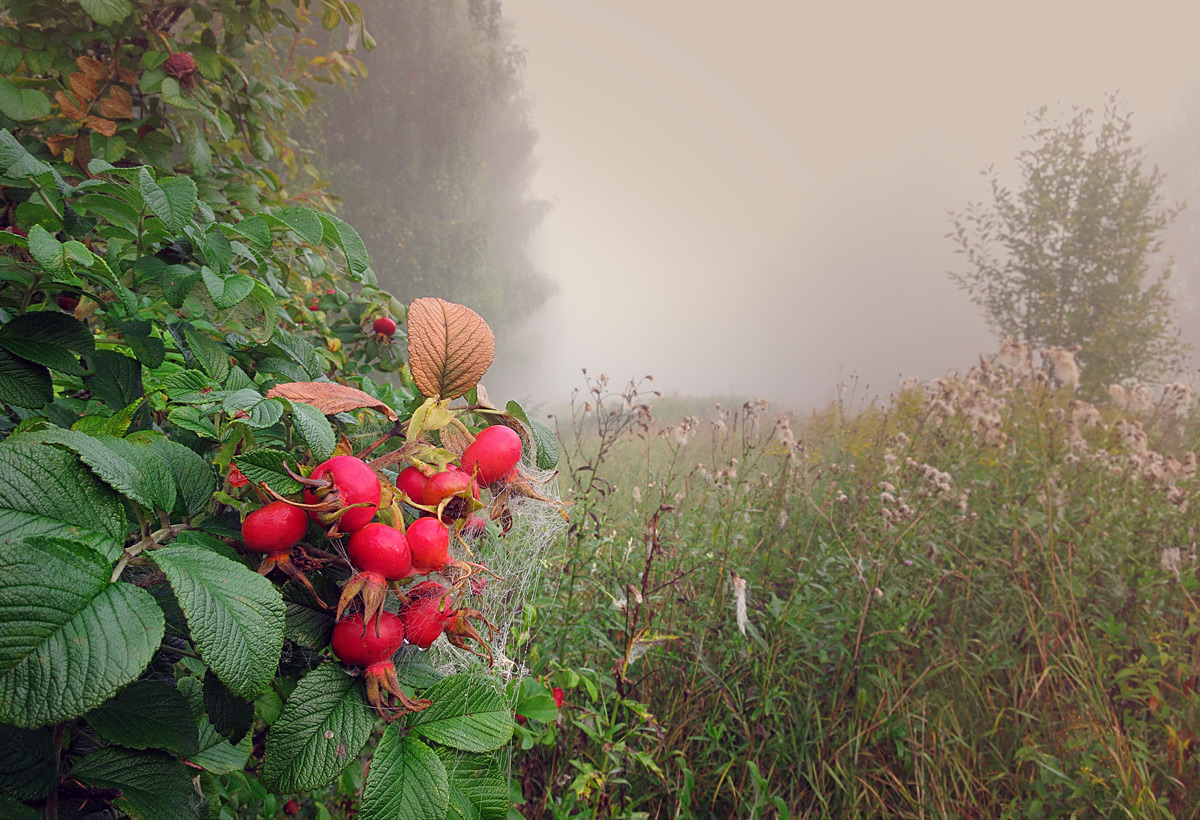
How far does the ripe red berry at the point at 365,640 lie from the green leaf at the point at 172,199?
382 millimetres

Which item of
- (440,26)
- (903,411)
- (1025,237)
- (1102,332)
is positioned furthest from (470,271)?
(1102,332)

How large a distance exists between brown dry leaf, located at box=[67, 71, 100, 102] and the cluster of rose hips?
92cm

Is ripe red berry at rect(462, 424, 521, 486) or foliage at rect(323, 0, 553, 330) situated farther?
foliage at rect(323, 0, 553, 330)

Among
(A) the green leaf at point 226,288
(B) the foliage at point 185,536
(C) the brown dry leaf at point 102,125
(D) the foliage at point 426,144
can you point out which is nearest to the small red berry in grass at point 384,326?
(B) the foliage at point 185,536

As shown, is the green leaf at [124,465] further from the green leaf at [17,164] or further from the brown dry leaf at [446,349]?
the green leaf at [17,164]

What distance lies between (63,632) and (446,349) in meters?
0.24

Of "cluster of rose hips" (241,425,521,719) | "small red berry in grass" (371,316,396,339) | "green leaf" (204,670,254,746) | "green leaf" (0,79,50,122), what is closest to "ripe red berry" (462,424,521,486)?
"cluster of rose hips" (241,425,521,719)

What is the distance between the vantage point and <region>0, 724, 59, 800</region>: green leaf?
30 centimetres

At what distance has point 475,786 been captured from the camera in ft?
1.08

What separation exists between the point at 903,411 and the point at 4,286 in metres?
3.81

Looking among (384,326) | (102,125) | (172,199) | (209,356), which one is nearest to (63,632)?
(209,356)

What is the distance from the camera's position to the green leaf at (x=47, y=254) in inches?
14.6

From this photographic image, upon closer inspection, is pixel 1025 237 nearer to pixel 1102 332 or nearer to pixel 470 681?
pixel 1102 332

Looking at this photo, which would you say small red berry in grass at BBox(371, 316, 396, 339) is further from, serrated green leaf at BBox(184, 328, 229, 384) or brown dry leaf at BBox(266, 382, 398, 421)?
brown dry leaf at BBox(266, 382, 398, 421)
